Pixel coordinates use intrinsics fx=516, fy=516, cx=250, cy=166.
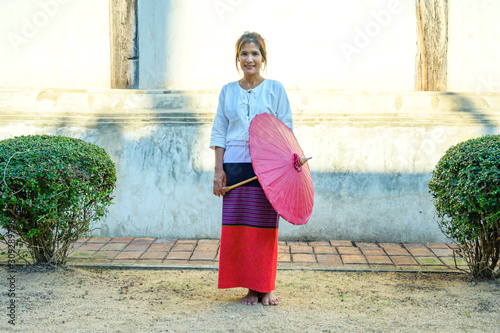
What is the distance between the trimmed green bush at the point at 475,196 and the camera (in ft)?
12.3

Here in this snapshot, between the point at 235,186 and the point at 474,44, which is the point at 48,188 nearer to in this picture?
the point at 235,186

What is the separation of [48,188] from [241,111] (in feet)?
5.36

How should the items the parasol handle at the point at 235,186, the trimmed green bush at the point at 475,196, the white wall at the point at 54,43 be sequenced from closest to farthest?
the parasol handle at the point at 235,186 → the trimmed green bush at the point at 475,196 → the white wall at the point at 54,43

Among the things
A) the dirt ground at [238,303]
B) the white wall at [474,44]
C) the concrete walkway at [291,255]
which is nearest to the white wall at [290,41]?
the white wall at [474,44]

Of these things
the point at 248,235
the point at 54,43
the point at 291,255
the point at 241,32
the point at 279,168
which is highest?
the point at 241,32

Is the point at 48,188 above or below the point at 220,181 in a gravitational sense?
below

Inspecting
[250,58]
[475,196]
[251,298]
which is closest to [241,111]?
[250,58]

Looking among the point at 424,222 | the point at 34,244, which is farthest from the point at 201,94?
the point at 424,222

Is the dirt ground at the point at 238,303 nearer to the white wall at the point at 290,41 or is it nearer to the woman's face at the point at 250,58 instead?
the woman's face at the point at 250,58

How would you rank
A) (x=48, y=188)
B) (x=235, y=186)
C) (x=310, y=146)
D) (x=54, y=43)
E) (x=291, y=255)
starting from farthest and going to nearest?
1. (x=54, y=43)
2. (x=310, y=146)
3. (x=291, y=255)
4. (x=48, y=188)
5. (x=235, y=186)

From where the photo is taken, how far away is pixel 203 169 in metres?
5.80

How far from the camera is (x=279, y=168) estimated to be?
3379 mm

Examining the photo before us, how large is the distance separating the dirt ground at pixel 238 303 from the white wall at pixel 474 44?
2447 mm

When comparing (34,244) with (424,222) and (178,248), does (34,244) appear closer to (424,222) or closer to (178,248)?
(178,248)
